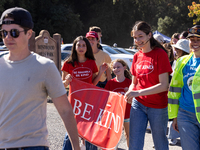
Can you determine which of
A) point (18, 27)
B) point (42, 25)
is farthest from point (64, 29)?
point (18, 27)

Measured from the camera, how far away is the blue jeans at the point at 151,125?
11.4ft

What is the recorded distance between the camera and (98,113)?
13.4 ft

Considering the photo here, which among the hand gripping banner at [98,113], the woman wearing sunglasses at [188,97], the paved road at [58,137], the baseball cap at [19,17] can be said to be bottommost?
the paved road at [58,137]

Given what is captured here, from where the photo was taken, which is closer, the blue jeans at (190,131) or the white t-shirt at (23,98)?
the white t-shirt at (23,98)

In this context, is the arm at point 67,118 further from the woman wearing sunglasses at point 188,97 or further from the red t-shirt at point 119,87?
the red t-shirt at point 119,87

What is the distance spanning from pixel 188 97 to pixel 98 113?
1422mm

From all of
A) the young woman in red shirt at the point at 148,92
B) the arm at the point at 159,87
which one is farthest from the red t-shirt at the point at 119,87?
the arm at the point at 159,87

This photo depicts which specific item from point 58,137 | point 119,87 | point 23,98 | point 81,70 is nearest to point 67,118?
point 23,98

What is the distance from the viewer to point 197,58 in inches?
125

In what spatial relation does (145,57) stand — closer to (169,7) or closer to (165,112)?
(165,112)

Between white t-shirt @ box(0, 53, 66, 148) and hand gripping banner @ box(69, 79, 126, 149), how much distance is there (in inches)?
71.9

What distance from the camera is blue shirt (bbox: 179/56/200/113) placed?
3.14 meters

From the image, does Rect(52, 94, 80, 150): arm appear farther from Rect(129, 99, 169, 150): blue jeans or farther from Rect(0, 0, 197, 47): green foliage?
Rect(0, 0, 197, 47): green foliage

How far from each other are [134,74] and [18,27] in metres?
2.01
